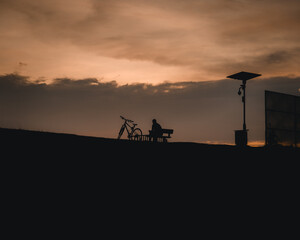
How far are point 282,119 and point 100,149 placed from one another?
46.3ft

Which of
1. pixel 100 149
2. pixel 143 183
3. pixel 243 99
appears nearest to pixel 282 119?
pixel 243 99

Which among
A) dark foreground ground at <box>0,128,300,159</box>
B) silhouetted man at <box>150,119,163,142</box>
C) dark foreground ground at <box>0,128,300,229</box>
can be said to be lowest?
dark foreground ground at <box>0,128,300,229</box>

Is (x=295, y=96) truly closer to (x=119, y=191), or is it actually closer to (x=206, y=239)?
(x=206, y=239)

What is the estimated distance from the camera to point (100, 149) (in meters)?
9.37

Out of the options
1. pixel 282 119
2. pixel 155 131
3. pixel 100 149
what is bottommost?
pixel 100 149

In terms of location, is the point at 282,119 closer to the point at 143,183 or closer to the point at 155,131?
the point at 155,131

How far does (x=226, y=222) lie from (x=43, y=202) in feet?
20.6

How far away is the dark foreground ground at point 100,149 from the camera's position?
335 inches

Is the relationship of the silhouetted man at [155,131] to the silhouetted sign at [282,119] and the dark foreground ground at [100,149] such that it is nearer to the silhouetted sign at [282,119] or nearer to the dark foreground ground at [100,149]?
the dark foreground ground at [100,149]

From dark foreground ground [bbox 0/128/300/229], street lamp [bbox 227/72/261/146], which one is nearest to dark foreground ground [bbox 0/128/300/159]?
dark foreground ground [bbox 0/128/300/229]

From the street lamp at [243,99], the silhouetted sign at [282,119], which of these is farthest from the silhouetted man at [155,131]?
the silhouetted sign at [282,119]

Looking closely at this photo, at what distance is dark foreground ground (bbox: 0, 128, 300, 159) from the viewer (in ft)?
27.9

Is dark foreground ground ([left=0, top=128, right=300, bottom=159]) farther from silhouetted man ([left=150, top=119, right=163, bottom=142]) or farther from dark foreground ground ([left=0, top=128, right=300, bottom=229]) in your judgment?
silhouetted man ([left=150, top=119, right=163, bottom=142])

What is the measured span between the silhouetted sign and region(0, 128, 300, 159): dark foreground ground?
7.72 meters
